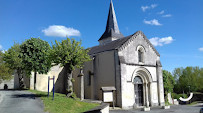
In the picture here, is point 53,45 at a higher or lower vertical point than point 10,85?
higher

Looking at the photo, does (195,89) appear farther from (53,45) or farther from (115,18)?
(53,45)

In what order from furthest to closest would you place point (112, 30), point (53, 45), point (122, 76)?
1. point (112, 30)
2. point (122, 76)
3. point (53, 45)

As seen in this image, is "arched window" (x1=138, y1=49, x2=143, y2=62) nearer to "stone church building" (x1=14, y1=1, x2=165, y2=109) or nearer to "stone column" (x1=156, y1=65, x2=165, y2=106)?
"stone church building" (x1=14, y1=1, x2=165, y2=109)

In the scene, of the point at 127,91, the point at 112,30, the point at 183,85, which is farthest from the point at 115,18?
the point at 183,85

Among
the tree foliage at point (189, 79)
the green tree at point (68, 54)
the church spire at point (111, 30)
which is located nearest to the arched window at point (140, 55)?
the green tree at point (68, 54)

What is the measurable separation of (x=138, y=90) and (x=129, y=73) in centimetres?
322

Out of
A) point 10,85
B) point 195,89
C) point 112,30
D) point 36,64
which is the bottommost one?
point 195,89

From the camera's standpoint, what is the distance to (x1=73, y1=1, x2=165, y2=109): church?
1894cm

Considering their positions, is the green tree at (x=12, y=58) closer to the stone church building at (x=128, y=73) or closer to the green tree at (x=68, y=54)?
the stone church building at (x=128, y=73)


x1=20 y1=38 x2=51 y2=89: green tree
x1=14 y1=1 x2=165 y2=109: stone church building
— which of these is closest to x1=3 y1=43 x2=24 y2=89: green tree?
x1=20 y1=38 x2=51 y2=89: green tree

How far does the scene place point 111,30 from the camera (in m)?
35.8

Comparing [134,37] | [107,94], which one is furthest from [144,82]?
[107,94]

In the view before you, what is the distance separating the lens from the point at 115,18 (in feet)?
124

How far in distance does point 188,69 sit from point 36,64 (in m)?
53.6
